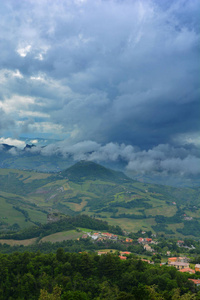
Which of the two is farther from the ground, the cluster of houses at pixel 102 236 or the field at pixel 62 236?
the cluster of houses at pixel 102 236

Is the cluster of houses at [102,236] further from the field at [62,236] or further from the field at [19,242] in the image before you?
the field at [19,242]

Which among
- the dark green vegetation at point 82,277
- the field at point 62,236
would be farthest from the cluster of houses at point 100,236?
the dark green vegetation at point 82,277

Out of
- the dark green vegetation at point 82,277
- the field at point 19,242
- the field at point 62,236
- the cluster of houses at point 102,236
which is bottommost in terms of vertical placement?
the field at point 19,242

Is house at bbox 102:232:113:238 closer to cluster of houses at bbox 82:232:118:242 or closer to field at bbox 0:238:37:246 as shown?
cluster of houses at bbox 82:232:118:242

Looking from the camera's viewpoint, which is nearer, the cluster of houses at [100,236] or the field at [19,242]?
the cluster of houses at [100,236]

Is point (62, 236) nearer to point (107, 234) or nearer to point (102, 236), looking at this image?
point (102, 236)

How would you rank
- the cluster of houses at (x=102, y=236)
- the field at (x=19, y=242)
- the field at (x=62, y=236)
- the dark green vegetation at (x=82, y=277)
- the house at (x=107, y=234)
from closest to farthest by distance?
the dark green vegetation at (x=82, y=277) → the cluster of houses at (x=102, y=236) → the field at (x=19, y=242) → the field at (x=62, y=236) → the house at (x=107, y=234)

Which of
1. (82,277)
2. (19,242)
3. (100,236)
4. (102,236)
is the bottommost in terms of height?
(19,242)

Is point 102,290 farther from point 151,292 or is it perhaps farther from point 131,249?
point 131,249

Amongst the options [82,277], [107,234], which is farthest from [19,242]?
[82,277]
